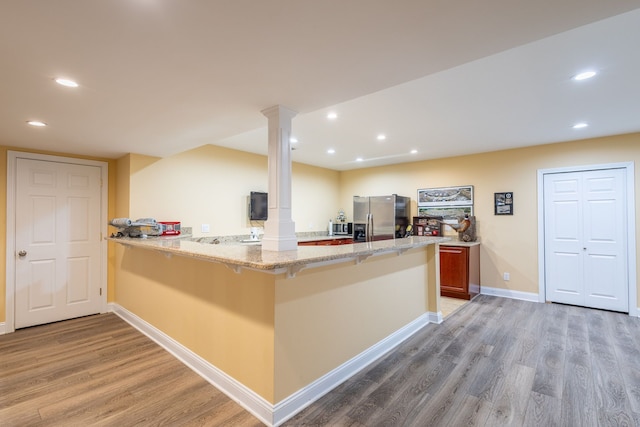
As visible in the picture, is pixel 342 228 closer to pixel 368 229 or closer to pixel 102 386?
pixel 368 229

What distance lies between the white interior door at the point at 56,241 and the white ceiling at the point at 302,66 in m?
0.45

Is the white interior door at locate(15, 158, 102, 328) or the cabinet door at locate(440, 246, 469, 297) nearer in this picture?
the white interior door at locate(15, 158, 102, 328)

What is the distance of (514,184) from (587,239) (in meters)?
1.20

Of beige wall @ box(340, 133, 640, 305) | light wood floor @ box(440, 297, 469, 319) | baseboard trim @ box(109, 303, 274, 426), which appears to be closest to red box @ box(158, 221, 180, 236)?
baseboard trim @ box(109, 303, 274, 426)

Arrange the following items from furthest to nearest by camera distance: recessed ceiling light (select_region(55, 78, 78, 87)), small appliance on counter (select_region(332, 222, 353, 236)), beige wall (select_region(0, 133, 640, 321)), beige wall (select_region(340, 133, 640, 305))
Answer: small appliance on counter (select_region(332, 222, 353, 236)) → beige wall (select_region(340, 133, 640, 305)) → beige wall (select_region(0, 133, 640, 321)) → recessed ceiling light (select_region(55, 78, 78, 87))

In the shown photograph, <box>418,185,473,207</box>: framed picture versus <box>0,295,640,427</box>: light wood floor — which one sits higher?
<box>418,185,473,207</box>: framed picture

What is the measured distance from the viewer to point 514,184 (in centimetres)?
475

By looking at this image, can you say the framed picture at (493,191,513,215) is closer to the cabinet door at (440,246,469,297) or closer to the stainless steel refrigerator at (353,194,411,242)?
the cabinet door at (440,246,469,297)

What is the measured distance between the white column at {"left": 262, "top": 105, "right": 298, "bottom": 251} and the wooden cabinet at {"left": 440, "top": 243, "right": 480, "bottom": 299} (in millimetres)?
3276

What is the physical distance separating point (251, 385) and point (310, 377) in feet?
1.35

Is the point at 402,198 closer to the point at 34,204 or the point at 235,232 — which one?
the point at 235,232

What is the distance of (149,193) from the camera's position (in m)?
3.97

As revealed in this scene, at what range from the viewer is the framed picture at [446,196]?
517 centimetres

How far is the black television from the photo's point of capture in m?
5.04
